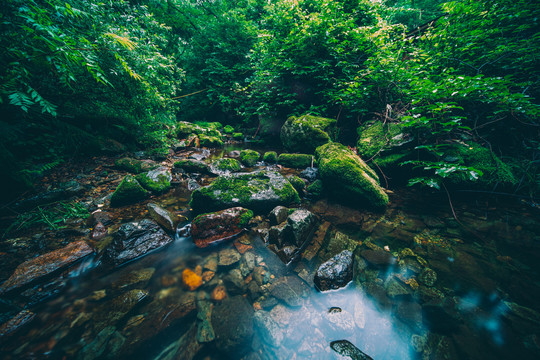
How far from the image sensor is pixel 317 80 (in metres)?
7.07

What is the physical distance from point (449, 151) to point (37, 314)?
7.22 m

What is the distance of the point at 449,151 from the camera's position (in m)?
3.62

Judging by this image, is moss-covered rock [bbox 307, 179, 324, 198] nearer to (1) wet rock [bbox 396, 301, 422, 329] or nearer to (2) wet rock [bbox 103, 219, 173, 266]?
(1) wet rock [bbox 396, 301, 422, 329]

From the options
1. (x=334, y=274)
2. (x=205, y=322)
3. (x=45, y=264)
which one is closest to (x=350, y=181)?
(x=334, y=274)

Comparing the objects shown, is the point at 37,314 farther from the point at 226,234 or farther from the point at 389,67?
the point at 389,67

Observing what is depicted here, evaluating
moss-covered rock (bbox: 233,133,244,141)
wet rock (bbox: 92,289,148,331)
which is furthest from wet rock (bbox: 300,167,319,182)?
moss-covered rock (bbox: 233,133,244,141)

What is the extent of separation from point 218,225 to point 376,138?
4773mm

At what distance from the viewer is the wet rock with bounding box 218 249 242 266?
272 cm

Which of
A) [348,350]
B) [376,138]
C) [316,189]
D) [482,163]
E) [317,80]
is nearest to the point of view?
[348,350]

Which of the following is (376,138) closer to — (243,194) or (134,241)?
(243,194)

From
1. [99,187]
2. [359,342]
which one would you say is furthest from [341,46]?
[99,187]

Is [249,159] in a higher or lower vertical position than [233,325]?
higher

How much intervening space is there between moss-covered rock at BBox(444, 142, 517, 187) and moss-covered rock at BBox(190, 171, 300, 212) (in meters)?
3.50

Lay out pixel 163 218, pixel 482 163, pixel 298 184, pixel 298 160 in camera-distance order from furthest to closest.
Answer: pixel 298 160 < pixel 298 184 < pixel 482 163 < pixel 163 218
